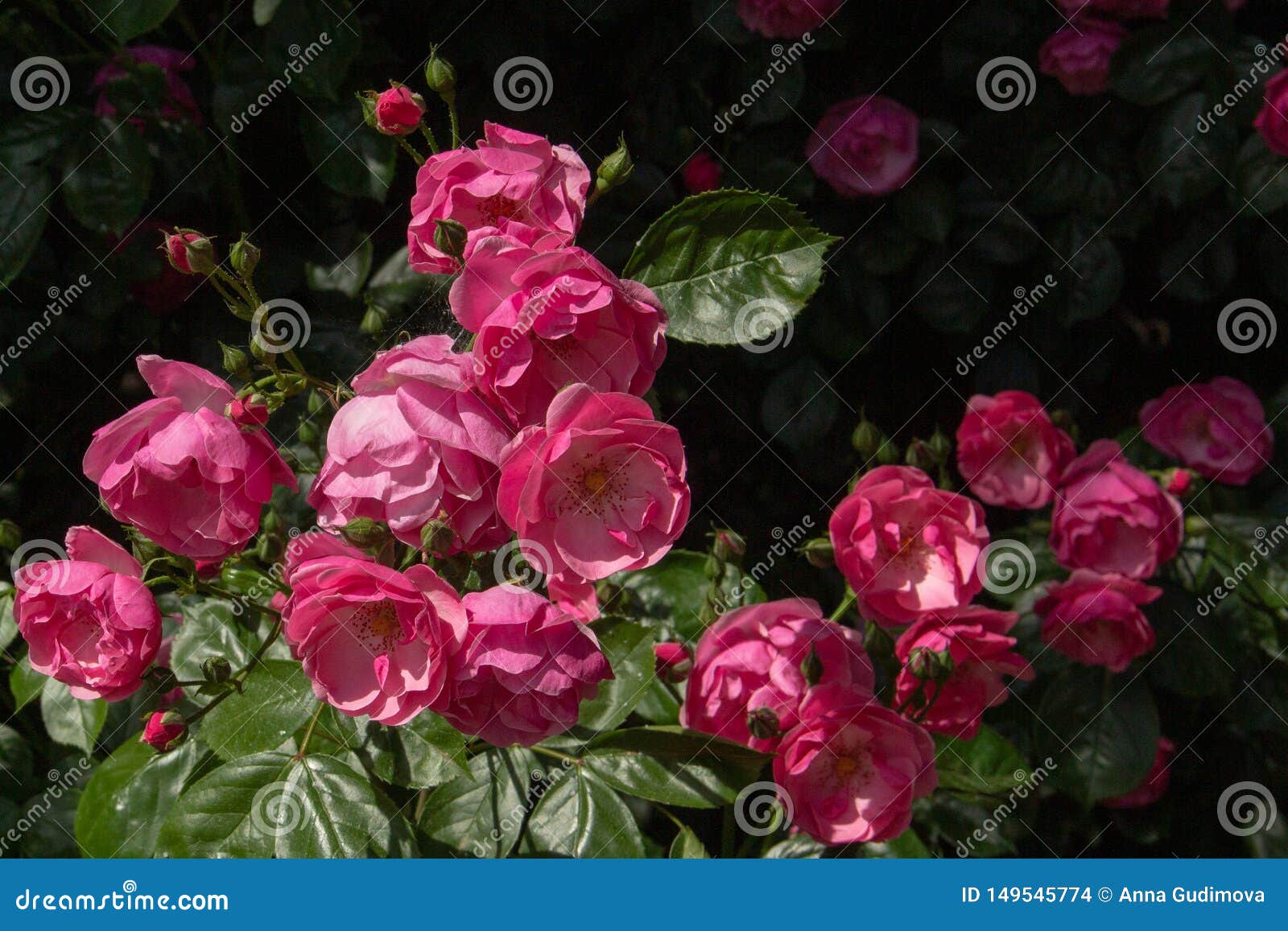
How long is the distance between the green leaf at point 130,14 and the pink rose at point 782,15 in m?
0.80

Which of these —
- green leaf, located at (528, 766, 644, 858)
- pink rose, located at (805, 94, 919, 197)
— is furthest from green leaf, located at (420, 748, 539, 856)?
pink rose, located at (805, 94, 919, 197)

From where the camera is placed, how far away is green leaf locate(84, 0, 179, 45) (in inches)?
50.2

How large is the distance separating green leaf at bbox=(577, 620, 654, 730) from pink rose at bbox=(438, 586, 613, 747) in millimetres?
188

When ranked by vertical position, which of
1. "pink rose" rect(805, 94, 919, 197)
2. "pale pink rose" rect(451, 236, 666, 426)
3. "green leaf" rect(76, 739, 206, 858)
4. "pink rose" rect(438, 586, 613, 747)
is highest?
"pink rose" rect(805, 94, 919, 197)

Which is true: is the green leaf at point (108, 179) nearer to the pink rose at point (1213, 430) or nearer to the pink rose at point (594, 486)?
the pink rose at point (594, 486)

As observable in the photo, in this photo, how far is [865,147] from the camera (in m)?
1.70

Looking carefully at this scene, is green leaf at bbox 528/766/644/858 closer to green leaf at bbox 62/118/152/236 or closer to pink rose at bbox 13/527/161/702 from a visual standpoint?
pink rose at bbox 13/527/161/702

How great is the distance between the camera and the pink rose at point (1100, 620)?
161 centimetres

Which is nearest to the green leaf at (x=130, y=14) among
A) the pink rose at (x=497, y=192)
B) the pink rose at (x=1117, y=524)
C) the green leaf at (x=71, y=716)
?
the pink rose at (x=497, y=192)

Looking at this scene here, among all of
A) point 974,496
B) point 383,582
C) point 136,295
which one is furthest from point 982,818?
point 136,295

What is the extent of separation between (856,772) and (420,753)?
42 centimetres

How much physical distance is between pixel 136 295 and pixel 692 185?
87 centimetres

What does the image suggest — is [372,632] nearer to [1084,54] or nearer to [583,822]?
[583,822]

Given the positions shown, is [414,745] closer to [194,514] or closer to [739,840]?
[194,514]
